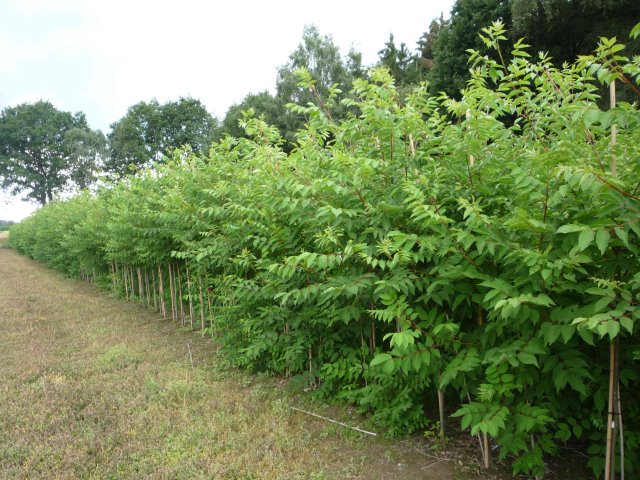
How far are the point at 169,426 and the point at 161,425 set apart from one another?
70 millimetres

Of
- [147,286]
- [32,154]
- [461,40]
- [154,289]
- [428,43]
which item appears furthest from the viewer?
[32,154]

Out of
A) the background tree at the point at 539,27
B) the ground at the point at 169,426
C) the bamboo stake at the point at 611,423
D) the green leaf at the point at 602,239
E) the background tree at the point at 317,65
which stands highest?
the background tree at the point at 317,65

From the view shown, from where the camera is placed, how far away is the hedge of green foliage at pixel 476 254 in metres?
2.07

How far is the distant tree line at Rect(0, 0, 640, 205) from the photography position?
1390 centimetres

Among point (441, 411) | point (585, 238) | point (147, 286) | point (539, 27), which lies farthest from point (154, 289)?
point (539, 27)

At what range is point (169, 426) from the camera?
3.71 metres

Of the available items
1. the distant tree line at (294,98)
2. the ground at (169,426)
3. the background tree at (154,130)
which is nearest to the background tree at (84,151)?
the distant tree line at (294,98)

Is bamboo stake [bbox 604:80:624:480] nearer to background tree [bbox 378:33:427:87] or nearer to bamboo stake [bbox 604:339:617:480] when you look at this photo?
bamboo stake [bbox 604:339:617:480]

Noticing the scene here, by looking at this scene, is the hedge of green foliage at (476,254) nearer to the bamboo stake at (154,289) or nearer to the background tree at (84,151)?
the bamboo stake at (154,289)

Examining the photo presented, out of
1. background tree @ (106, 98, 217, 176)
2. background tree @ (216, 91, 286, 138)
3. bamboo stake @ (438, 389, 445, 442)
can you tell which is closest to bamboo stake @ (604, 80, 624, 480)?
bamboo stake @ (438, 389, 445, 442)

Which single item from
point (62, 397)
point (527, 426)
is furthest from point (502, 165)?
point (62, 397)

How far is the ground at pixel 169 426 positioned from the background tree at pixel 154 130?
42998 millimetres

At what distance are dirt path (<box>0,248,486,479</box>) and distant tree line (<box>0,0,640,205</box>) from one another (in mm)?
2428

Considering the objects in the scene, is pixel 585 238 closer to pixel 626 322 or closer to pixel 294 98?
pixel 626 322
